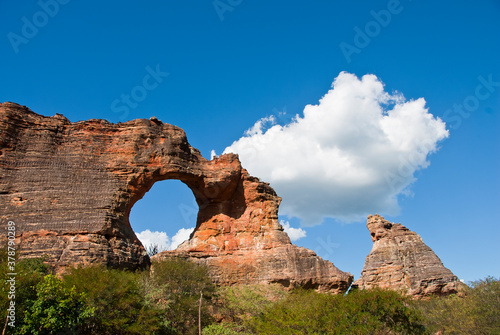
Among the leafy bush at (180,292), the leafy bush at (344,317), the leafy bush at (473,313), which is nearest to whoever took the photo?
the leafy bush at (344,317)

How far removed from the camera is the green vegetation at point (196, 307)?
18062 mm

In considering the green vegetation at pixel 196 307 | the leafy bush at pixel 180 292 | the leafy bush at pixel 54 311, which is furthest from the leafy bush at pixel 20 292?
the leafy bush at pixel 180 292

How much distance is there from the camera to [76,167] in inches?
1102

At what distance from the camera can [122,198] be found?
2775 cm

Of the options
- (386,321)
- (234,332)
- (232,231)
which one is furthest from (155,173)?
(386,321)

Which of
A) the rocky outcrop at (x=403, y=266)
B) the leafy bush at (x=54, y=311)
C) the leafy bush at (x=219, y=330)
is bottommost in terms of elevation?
the leafy bush at (x=219, y=330)

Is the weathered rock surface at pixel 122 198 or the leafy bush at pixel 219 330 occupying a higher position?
the weathered rock surface at pixel 122 198

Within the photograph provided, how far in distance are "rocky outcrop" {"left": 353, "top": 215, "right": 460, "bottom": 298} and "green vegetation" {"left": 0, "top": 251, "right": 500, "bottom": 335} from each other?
219 inches

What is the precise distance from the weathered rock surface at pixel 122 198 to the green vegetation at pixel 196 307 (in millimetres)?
1940

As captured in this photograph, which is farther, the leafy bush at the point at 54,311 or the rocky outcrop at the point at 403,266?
the rocky outcrop at the point at 403,266

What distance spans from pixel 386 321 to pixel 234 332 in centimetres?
837

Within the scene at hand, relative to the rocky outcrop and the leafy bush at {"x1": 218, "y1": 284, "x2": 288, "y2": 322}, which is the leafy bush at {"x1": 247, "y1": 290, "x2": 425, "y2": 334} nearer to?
the leafy bush at {"x1": 218, "y1": 284, "x2": 288, "y2": 322}

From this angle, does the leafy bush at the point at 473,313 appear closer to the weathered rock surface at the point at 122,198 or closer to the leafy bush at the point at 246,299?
the weathered rock surface at the point at 122,198

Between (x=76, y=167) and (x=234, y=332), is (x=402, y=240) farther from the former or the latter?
(x=76, y=167)
